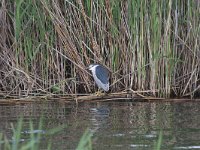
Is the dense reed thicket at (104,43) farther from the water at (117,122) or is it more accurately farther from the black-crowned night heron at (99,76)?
the water at (117,122)

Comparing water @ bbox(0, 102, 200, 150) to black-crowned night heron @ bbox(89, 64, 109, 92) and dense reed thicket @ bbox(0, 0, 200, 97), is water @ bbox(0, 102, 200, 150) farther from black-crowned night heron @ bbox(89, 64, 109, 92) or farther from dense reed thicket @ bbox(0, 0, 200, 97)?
dense reed thicket @ bbox(0, 0, 200, 97)

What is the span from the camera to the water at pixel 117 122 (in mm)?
5098

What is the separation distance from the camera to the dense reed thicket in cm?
756

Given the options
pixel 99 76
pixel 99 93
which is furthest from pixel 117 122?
pixel 99 93

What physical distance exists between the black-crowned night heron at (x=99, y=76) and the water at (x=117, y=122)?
22cm

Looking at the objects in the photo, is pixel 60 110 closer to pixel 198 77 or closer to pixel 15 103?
pixel 15 103

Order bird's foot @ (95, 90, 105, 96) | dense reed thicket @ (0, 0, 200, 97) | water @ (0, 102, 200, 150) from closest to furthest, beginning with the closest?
1. water @ (0, 102, 200, 150)
2. dense reed thicket @ (0, 0, 200, 97)
3. bird's foot @ (95, 90, 105, 96)

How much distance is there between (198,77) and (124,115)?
152cm

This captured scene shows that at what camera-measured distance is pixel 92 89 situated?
8102 mm

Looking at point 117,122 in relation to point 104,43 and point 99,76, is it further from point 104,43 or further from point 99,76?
point 104,43

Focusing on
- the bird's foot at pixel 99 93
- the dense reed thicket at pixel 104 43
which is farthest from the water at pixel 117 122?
the dense reed thicket at pixel 104 43

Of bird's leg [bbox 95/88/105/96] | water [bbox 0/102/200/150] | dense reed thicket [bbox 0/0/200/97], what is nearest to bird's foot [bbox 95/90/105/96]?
bird's leg [bbox 95/88/105/96]

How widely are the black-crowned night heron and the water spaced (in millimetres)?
222

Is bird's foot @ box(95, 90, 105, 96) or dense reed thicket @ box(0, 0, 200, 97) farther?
bird's foot @ box(95, 90, 105, 96)
